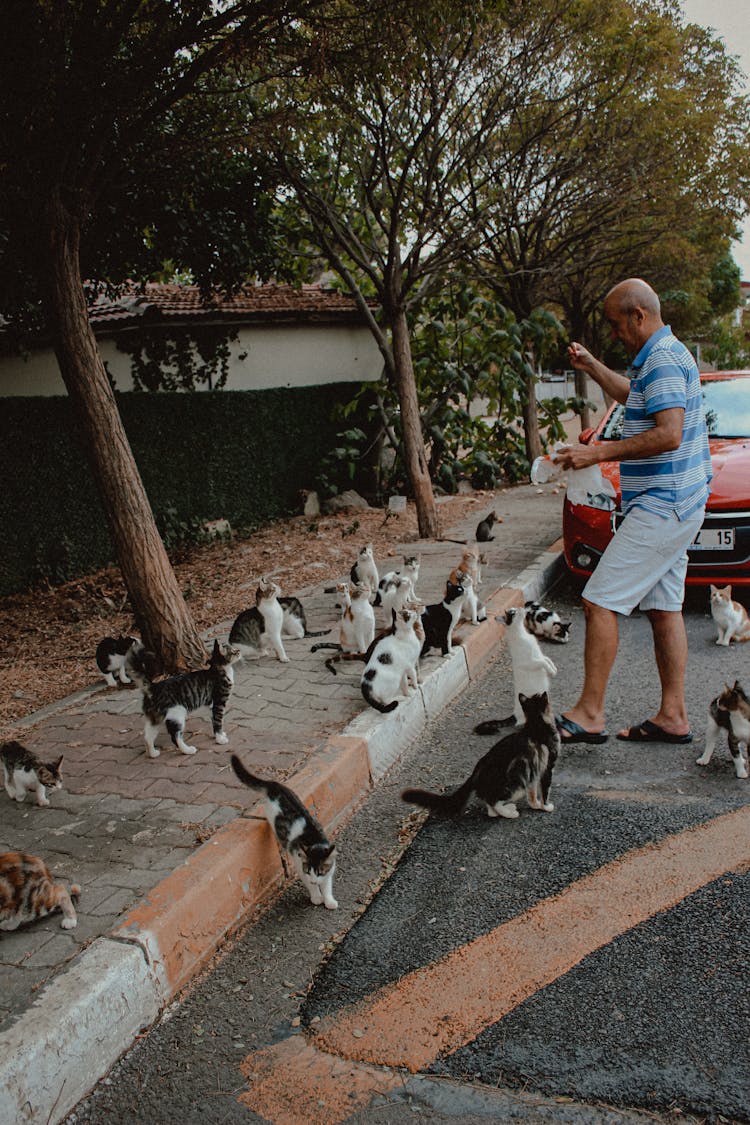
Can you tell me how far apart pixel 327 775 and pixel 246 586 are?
5114 mm

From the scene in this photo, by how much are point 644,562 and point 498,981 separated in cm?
231

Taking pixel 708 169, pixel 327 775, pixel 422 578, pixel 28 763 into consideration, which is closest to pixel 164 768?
pixel 28 763

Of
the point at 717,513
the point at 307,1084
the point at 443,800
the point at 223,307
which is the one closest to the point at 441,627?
the point at 443,800

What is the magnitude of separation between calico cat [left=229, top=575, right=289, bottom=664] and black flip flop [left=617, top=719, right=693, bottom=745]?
2533mm

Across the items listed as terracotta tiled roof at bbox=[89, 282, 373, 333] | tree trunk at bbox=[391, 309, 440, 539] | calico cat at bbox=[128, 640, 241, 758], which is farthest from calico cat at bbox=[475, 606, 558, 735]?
terracotta tiled roof at bbox=[89, 282, 373, 333]

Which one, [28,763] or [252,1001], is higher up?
[28,763]

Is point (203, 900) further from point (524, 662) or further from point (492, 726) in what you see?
point (524, 662)

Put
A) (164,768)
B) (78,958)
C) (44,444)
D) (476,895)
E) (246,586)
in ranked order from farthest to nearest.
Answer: (44,444) → (246,586) → (164,768) → (476,895) → (78,958)

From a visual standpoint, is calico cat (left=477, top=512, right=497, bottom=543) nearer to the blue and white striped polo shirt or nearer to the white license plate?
the white license plate

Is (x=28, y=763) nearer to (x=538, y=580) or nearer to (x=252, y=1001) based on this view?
(x=252, y=1001)

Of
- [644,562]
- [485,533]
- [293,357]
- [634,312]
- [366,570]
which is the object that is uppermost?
[293,357]

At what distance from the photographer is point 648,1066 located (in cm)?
229

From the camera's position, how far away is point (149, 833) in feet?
11.7

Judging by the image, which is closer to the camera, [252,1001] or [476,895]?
[252,1001]
